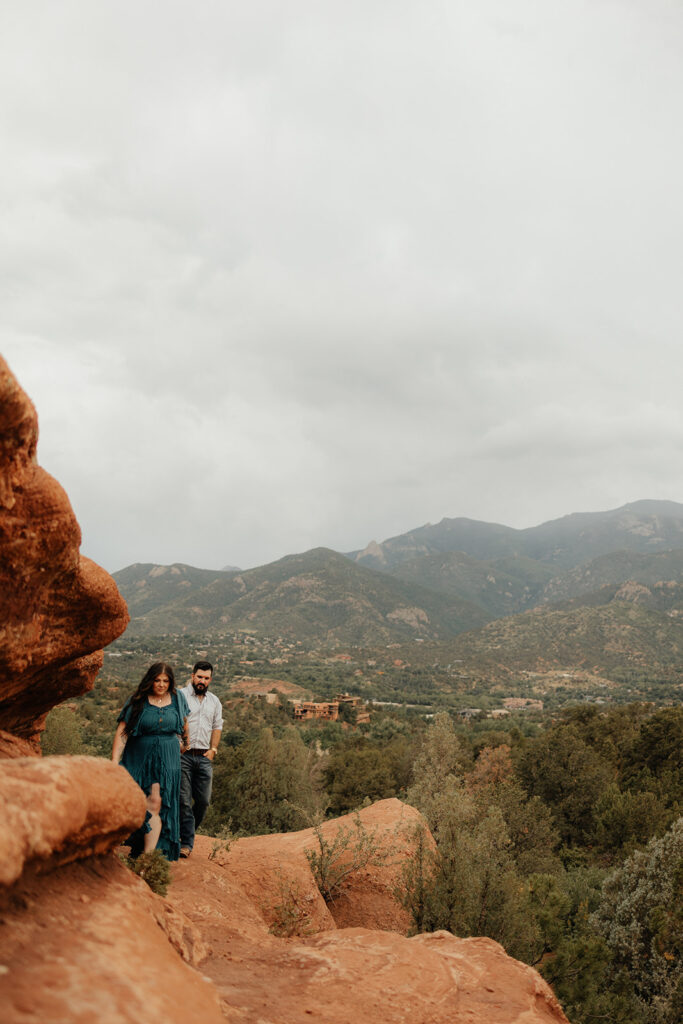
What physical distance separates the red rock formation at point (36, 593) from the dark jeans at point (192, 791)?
1882 mm

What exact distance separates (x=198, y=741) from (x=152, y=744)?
4.76 feet

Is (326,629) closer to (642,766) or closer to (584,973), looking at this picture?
(642,766)

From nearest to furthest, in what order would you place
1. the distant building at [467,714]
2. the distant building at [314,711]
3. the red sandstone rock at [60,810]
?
the red sandstone rock at [60,810] < the distant building at [314,711] < the distant building at [467,714]

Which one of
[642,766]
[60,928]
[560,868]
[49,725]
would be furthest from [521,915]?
[642,766]

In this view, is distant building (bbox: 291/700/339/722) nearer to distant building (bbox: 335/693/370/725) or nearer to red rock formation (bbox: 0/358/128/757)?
distant building (bbox: 335/693/370/725)

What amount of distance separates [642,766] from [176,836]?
36334 mm

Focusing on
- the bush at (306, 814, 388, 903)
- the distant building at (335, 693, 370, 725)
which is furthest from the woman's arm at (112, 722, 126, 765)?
the distant building at (335, 693, 370, 725)

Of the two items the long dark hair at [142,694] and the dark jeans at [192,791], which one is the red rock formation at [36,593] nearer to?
the long dark hair at [142,694]

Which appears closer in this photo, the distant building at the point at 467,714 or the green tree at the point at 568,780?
the green tree at the point at 568,780

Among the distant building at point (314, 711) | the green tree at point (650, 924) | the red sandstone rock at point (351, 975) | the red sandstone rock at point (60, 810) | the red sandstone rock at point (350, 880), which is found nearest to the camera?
the red sandstone rock at point (60, 810)

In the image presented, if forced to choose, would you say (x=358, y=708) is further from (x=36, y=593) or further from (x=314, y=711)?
(x=36, y=593)

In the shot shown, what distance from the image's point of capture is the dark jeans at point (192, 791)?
732 centimetres

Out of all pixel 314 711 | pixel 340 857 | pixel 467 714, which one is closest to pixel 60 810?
pixel 340 857

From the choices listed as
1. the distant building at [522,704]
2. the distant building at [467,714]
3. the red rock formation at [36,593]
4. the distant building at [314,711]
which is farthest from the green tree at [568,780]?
the distant building at [522,704]
